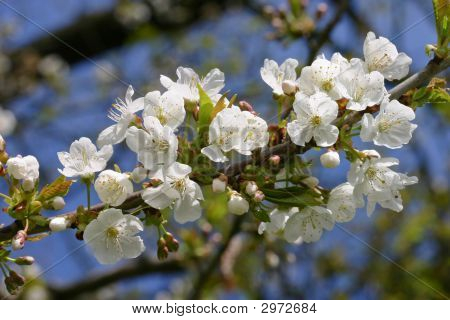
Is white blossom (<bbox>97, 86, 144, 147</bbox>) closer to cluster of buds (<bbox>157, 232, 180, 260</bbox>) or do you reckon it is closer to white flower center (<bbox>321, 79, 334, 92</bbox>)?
cluster of buds (<bbox>157, 232, 180, 260</bbox>)

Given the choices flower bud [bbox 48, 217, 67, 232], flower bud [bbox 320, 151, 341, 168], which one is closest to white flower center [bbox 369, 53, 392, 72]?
flower bud [bbox 320, 151, 341, 168]

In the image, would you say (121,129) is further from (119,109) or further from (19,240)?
(19,240)

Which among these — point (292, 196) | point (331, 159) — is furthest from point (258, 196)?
point (331, 159)

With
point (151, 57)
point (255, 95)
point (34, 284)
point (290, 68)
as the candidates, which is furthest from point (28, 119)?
point (290, 68)

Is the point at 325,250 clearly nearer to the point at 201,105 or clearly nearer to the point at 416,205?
the point at 416,205

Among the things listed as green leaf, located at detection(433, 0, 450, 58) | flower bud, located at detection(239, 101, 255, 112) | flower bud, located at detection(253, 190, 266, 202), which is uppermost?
green leaf, located at detection(433, 0, 450, 58)

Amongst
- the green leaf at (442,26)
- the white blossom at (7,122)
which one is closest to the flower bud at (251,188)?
the green leaf at (442,26)
